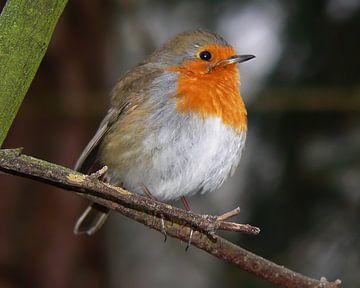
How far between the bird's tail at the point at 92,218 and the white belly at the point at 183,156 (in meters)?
0.31

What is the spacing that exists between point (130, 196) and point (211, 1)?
2567 millimetres

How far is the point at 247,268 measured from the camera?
2.99m

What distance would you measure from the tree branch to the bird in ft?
1.81

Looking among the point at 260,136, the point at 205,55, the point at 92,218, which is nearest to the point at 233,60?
the point at 205,55

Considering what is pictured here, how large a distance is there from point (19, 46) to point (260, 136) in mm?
2555

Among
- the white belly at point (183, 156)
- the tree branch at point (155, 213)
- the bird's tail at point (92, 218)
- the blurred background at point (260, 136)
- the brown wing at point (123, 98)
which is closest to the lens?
the tree branch at point (155, 213)

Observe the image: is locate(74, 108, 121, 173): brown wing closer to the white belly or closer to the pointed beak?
the white belly

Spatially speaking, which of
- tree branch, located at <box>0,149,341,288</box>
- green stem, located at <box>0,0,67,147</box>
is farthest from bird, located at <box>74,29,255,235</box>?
green stem, located at <box>0,0,67,147</box>

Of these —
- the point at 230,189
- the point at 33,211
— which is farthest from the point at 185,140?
the point at 230,189

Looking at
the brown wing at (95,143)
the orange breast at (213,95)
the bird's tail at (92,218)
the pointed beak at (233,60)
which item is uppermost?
the pointed beak at (233,60)

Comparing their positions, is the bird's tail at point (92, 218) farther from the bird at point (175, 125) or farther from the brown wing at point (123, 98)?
the brown wing at point (123, 98)

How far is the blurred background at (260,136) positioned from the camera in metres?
4.56

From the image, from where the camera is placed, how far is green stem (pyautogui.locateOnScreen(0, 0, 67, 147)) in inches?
98.3

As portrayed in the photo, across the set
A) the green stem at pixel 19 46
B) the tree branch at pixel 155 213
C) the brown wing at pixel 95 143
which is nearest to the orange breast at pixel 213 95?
the brown wing at pixel 95 143
